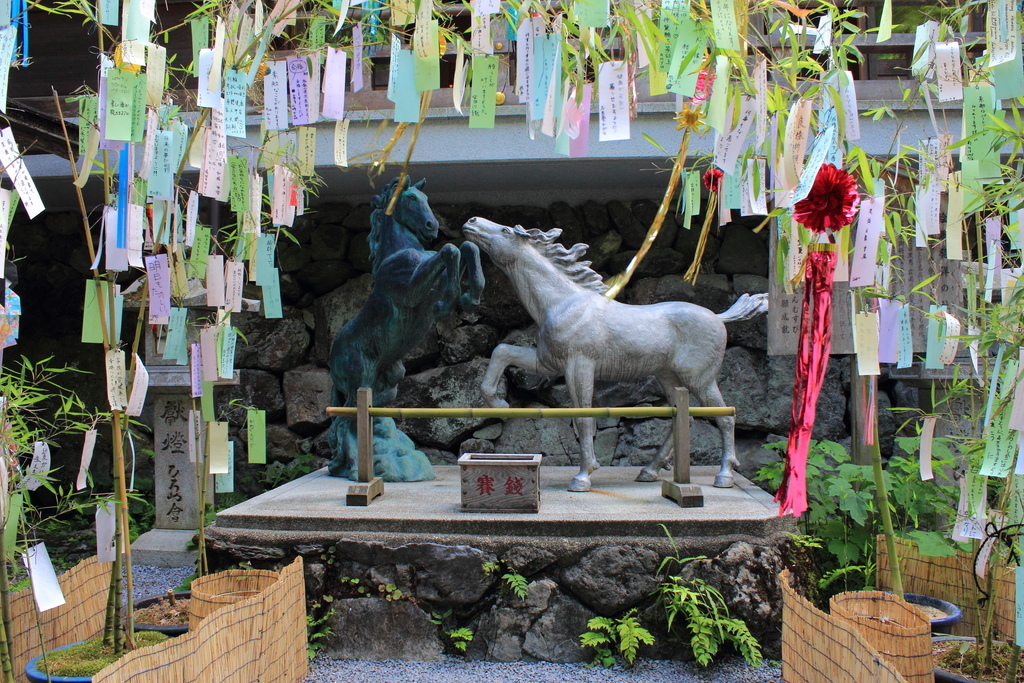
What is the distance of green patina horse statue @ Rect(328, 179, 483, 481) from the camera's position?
3951mm

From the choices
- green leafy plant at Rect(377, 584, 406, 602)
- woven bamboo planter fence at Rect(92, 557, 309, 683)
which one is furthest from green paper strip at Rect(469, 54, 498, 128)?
green leafy plant at Rect(377, 584, 406, 602)

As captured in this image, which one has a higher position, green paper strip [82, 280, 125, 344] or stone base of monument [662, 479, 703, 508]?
green paper strip [82, 280, 125, 344]

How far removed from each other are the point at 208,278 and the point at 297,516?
1231 millimetres

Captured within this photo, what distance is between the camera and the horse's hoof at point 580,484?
3.68m

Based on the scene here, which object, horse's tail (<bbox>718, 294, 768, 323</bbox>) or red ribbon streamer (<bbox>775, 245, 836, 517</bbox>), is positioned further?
horse's tail (<bbox>718, 294, 768, 323</bbox>)

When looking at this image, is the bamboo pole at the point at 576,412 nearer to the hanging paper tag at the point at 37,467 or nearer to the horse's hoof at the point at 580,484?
the horse's hoof at the point at 580,484

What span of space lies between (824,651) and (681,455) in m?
1.43

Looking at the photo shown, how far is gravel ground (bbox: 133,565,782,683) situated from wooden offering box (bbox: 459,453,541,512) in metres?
0.60

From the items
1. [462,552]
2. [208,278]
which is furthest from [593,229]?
[208,278]

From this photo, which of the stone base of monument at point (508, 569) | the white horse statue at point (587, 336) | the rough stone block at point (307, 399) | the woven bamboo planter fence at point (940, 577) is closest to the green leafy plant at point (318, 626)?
the stone base of monument at point (508, 569)

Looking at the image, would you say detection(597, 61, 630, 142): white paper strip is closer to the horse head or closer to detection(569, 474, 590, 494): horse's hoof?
the horse head

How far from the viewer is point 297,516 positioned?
322 centimetres

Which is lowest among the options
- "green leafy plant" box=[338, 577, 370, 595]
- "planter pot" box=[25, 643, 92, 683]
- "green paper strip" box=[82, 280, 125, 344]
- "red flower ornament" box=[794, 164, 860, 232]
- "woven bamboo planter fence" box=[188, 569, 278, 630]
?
"green leafy plant" box=[338, 577, 370, 595]

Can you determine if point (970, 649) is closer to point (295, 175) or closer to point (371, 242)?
point (295, 175)
